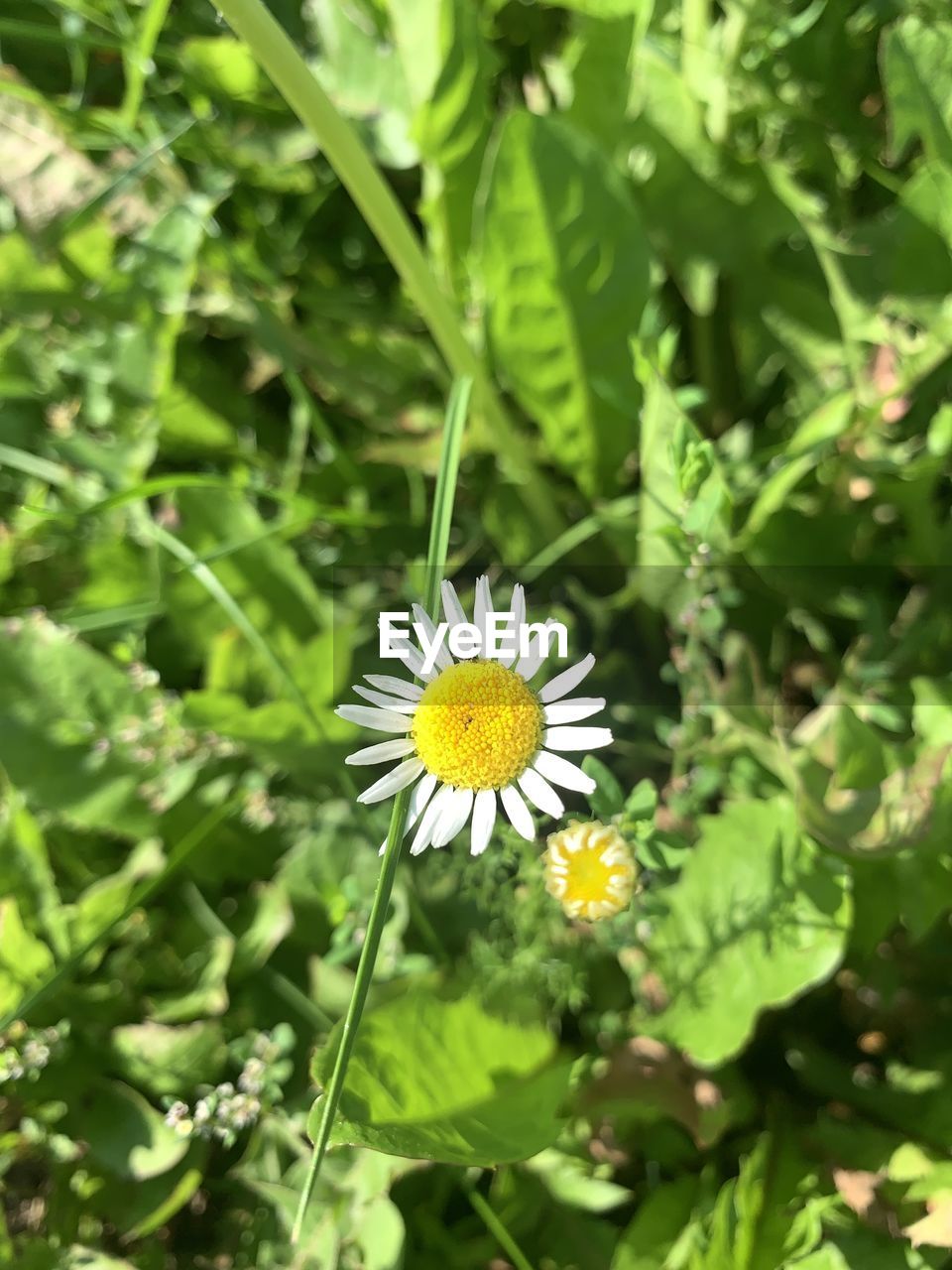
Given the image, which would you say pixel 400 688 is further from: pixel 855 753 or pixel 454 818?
pixel 855 753

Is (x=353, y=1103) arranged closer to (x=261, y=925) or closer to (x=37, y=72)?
(x=261, y=925)

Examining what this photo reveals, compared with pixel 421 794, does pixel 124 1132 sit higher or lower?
lower

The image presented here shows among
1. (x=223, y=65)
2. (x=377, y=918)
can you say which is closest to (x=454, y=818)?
(x=377, y=918)

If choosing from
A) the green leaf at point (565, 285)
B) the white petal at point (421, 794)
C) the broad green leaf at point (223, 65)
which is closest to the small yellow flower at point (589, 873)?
the white petal at point (421, 794)

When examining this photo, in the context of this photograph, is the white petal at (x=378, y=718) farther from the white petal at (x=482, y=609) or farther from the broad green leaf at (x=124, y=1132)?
the broad green leaf at (x=124, y=1132)

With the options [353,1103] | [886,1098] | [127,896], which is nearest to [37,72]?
[127,896]
